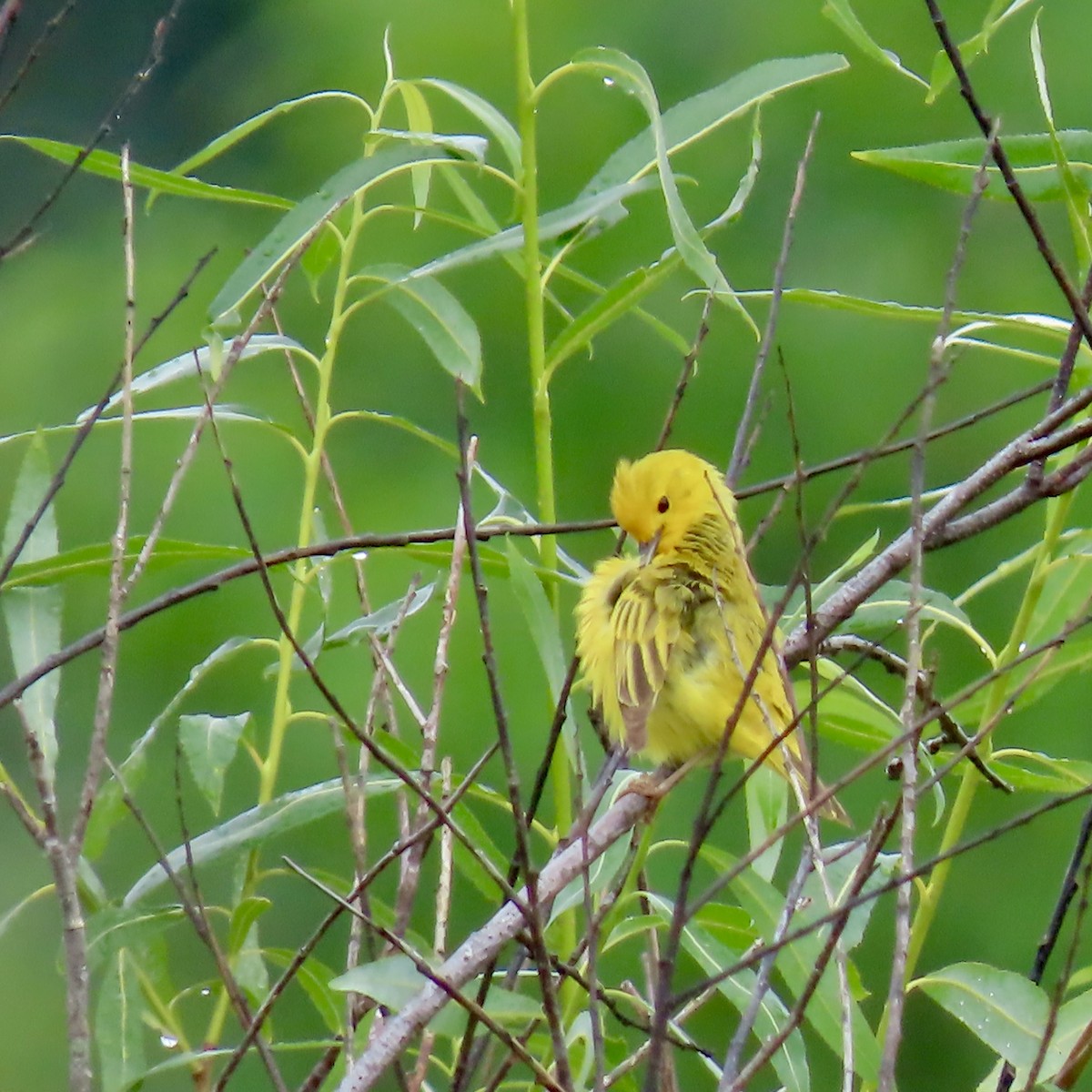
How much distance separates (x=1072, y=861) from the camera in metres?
1.77

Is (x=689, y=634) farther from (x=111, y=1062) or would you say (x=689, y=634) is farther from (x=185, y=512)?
(x=185, y=512)

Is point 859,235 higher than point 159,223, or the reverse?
point 159,223

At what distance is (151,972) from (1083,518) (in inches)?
175

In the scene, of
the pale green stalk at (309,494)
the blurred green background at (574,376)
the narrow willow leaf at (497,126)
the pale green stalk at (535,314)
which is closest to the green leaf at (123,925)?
the pale green stalk at (309,494)

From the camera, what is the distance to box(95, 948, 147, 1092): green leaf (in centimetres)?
228

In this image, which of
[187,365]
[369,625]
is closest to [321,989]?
[369,625]

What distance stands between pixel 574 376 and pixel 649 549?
4.14 metres

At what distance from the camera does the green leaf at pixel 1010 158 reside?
85.8 inches

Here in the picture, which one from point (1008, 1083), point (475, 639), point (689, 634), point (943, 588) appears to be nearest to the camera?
point (1008, 1083)

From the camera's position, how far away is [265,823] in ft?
7.20

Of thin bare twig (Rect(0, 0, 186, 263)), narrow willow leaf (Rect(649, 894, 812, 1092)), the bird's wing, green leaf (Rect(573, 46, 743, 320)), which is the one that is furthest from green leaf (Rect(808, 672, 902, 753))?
A: thin bare twig (Rect(0, 0, 186, 263))

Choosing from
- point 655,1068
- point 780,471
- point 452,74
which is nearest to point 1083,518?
point 780,471

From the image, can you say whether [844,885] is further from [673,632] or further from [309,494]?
[309,494]

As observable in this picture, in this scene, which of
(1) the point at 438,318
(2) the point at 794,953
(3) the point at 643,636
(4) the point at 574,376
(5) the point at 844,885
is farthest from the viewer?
(4) the point at 574,376
